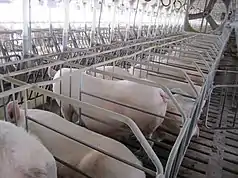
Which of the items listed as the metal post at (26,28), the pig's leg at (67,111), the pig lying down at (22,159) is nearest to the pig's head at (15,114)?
the pig lying down at (22,159)

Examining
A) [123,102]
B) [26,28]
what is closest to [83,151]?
[123,102]

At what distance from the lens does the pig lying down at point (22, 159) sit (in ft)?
3.03

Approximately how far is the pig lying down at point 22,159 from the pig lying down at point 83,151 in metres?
0.31

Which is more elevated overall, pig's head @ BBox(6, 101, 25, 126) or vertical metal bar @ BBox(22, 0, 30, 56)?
vertical metal bar @ BBox(22, 0, 30, 56)

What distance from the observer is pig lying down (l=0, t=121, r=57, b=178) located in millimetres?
924

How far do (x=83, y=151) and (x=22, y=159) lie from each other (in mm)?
499

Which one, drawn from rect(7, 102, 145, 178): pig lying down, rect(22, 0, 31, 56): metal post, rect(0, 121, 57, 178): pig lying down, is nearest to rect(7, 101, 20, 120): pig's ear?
rect(7, 102, 145, 178): pig lying down

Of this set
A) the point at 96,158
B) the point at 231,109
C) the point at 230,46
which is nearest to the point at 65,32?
the point at 231,109

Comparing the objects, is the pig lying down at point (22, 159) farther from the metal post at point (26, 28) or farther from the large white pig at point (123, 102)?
the metal post at point (26, 28)

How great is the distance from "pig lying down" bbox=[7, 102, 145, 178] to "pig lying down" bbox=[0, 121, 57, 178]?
31 cm

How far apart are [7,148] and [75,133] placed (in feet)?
1.87

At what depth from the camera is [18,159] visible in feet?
3.06

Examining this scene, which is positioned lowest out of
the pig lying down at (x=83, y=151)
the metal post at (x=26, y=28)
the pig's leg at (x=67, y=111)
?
the pig's leg at (x=67, y=111)

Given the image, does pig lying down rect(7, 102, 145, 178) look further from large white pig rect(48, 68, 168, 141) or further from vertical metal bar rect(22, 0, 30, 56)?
vertical metal bar rect(22, 0, 30, 56)
